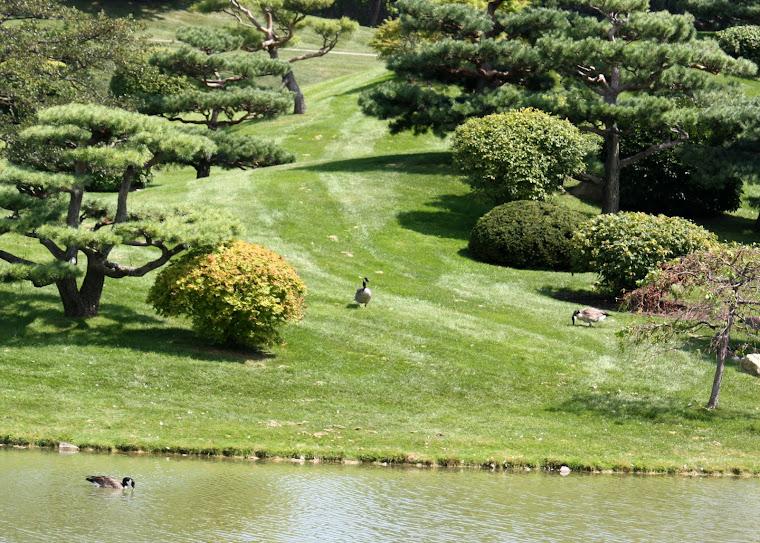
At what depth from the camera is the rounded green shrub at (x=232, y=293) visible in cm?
2336

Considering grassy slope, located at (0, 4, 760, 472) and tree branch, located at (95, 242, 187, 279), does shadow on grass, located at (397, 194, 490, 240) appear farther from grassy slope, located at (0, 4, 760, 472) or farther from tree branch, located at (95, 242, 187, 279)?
tree branch, located at (95, 242, 187, 279)

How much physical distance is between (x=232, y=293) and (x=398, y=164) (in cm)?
2962

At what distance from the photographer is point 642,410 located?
2300 cm

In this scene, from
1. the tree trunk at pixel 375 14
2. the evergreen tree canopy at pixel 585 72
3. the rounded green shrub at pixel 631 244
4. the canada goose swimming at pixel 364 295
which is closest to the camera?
the canada goose swimming at pixel 364 295

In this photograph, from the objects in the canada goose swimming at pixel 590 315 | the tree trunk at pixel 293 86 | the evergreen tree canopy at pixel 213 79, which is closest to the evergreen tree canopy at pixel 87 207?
the canada goose swimming at pixel 590 315

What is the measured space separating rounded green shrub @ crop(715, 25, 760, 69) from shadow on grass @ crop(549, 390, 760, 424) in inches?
1987

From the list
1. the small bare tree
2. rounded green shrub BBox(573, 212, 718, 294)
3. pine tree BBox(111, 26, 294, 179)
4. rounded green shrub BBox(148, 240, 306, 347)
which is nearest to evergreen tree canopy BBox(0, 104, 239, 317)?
rounded green shrub BBox(148, 240, 306, 347)

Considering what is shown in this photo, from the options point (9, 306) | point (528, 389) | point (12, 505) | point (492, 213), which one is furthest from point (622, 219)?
point (12, 505)

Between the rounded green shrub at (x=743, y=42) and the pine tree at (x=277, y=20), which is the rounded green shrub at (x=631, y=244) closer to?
the pine tree at (x=277, y=20)

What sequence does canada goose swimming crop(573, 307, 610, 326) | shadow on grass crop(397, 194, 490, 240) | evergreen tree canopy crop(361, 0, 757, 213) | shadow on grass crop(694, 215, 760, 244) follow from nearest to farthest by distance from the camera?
canada goose swimming crop(573, 307, 610, 326) → shadow on grass crop(397, 194, 490, 240) → evergreen tree canopy crop(361, 0, 757, 213) → shadow on grass crop(694, 215, 760, 244)

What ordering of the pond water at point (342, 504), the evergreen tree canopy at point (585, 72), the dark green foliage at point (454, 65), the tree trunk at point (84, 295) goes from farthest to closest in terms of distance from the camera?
the dark green foliage at point (454, 65) → the evergreen tree canopy at point (585, 72) → the tree trunk at point (84, 295) → the pond water at point (342, 504)

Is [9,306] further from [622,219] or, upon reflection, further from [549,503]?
[622,219]

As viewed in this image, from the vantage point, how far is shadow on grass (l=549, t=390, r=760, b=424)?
22500 millimetres

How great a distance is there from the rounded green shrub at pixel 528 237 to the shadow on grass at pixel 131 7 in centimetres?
7150
